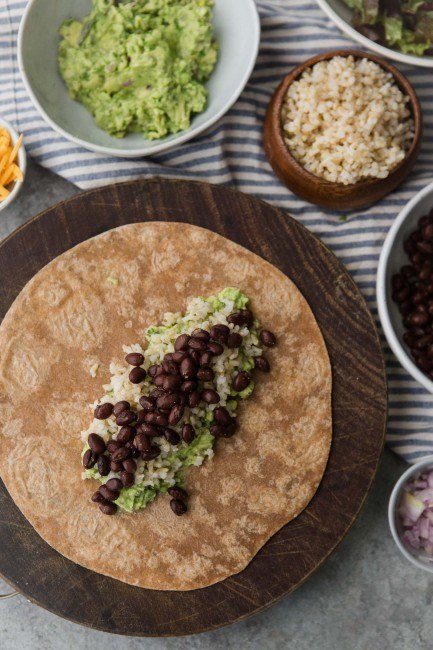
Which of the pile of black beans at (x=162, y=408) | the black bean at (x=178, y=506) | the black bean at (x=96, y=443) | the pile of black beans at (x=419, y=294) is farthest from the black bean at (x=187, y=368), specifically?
the pile of black beans at (x=419, y=294)

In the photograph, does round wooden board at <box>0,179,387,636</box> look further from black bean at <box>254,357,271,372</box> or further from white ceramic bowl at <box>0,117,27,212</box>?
black bean at <box>254,357,271,372</box>

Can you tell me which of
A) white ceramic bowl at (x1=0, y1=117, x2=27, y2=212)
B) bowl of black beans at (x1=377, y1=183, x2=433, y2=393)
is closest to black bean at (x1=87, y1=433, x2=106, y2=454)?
white ceramic bowl at (x1=0, y1=117, x2=27, y2=212)

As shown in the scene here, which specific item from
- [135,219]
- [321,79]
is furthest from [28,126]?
[321,79]

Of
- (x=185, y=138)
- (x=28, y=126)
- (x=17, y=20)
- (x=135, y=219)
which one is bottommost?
(x=135, y=219)

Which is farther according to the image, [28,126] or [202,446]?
[28,126]

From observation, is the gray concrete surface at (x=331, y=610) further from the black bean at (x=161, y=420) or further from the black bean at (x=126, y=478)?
the black bean at (x=161, y=420)

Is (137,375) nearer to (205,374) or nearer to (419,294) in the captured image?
(205,374)

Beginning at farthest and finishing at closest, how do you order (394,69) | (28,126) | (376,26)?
1. (28,126)
2. (394,69)
3. (376,26)

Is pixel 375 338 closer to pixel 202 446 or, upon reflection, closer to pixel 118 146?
pixel 202 446
